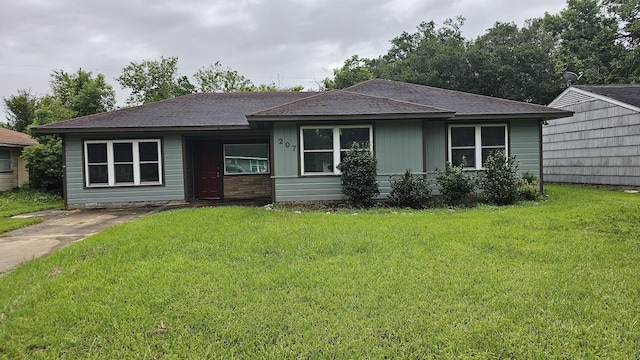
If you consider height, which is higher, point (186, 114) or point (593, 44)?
point (593, 44)

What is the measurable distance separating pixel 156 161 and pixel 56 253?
19.6ft

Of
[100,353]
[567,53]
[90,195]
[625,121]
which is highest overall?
[567,53]

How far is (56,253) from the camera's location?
195 inches

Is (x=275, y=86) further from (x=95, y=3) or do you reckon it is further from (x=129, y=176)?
(x=129, y=176)

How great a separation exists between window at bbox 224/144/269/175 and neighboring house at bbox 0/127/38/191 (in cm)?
981

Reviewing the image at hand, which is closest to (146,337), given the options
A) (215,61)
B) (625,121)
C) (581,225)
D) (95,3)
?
(581,225)

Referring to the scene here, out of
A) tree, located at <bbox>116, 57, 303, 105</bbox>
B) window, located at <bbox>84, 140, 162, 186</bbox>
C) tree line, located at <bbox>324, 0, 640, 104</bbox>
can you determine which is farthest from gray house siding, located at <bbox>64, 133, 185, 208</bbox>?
tree, located at <bbox>116, 57, 303, 105</bbox>

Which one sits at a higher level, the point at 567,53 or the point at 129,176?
the point at 567,53

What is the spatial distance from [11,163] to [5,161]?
362mm

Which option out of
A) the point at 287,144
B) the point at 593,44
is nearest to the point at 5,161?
the point at 287,144

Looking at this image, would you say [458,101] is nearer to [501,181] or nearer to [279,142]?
[501,181]

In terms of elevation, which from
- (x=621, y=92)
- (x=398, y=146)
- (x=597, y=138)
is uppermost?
(x=621, y=92)

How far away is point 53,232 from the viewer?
6848 millimetres

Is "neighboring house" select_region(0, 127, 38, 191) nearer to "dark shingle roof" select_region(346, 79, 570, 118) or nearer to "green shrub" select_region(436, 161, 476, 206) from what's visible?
"dark shingle roof" select_region(346, 79, 570, 118)
